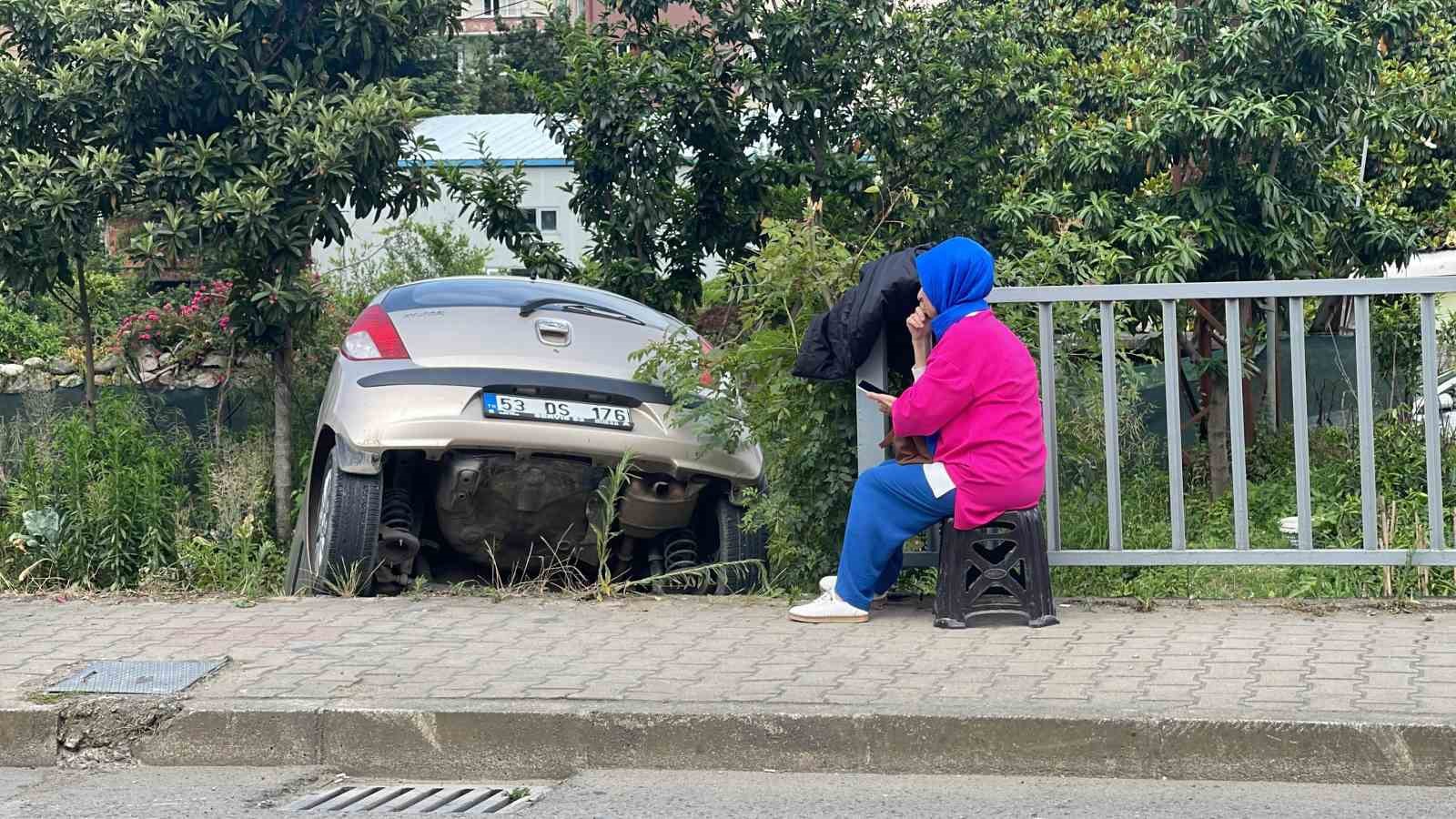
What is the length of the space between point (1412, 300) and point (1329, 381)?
2.67 ft

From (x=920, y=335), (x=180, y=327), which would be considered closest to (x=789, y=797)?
(x=920, y=335)

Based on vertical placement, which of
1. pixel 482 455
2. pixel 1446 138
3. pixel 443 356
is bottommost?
pixel 482 455

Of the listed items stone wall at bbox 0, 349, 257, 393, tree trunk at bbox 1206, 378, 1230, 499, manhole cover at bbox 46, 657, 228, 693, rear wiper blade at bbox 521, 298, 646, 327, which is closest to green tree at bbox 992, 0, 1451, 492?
tree trunk at bbox 1206, 378, 1230, 499

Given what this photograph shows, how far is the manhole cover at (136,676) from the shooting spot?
5.51 metres

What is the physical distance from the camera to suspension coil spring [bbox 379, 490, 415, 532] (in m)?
7.22

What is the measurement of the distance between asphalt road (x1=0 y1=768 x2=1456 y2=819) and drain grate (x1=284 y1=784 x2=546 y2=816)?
0.27ft

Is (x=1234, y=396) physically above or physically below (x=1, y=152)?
below

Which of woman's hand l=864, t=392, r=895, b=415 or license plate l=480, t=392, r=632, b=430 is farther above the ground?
woman's hand l=864, t=392, r=895, b=415

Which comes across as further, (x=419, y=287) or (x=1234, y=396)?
(x=419, y=287)

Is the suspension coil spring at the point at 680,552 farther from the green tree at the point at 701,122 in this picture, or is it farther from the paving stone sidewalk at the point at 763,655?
the green tree at the point at 701,122

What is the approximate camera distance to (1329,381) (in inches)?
310

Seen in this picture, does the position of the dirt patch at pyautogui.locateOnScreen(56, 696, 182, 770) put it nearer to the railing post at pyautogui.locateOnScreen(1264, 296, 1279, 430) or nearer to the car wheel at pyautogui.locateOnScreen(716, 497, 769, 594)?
the car wheel at pyautogui.locateOnScreen(716, 497, 769, 594)

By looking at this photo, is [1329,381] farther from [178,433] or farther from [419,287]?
[178,433]

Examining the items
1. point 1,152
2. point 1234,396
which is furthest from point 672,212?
point 1234,396
